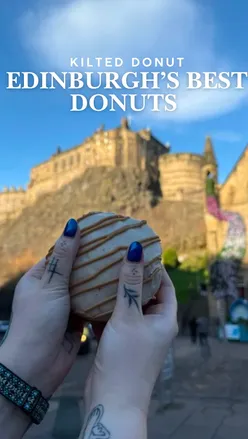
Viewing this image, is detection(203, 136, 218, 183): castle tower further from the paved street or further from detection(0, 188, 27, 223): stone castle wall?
detection(0, 188, 27, 223): stone castle wall

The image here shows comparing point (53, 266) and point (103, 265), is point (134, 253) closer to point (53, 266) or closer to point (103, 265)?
point (103, 265)

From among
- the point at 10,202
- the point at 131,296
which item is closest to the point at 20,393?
the point at 131,296

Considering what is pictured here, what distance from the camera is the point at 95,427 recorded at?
157cm

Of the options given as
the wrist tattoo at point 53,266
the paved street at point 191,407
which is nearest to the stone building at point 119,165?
the paved street at point 191,407

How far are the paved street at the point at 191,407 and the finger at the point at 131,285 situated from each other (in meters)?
5.17

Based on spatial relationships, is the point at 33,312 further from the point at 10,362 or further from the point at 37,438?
the point at 37,438

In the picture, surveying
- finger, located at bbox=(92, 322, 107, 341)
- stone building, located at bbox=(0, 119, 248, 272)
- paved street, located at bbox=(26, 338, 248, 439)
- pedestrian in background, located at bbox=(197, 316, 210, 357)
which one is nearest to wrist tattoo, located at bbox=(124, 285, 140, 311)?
finger, located at bbox=(92, 322, 107, 341)

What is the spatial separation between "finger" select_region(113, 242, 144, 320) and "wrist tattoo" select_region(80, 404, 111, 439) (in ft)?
1.20

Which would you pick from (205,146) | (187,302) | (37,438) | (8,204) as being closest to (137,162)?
(8,204)

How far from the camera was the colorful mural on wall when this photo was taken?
26828 millimetres

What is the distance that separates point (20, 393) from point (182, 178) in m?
68.9

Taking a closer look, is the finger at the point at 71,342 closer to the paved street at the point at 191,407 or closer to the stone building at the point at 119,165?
the paved street at the point at 191,407

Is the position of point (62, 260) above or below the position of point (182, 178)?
below

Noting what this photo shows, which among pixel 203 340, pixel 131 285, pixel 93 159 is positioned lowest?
pixel 203 340
